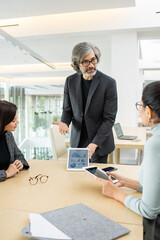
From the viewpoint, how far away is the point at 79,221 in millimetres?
1002

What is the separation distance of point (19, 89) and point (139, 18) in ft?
34.8

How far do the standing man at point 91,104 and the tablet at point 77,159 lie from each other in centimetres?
18

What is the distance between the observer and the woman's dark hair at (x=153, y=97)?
1153 millimetres

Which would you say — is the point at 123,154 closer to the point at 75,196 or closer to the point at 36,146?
the point at 75,196

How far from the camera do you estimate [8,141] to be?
183 centimetres

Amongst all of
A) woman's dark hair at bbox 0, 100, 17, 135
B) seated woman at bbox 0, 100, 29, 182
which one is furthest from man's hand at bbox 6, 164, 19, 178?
woman's dark hair at bbox 0, 100, 17, 135

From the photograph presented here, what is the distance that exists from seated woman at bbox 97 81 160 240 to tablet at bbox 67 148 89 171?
51 cm

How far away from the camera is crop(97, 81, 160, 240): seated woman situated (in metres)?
1.06

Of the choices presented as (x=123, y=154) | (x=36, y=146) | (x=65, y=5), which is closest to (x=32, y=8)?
(x=65, y=5)

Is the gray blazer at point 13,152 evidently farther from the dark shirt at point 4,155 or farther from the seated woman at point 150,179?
the seated woman at point 150,179

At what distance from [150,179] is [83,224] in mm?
330

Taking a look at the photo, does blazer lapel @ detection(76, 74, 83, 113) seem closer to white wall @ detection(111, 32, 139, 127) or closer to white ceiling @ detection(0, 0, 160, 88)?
white ceiling @ detection(0, 0, 160, 88)

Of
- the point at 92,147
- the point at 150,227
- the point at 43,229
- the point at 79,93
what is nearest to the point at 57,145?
the point at 79,93

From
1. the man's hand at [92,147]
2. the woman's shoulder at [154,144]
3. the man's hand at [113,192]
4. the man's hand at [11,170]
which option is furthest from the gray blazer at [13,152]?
the woman's shoulder at [154,144]
